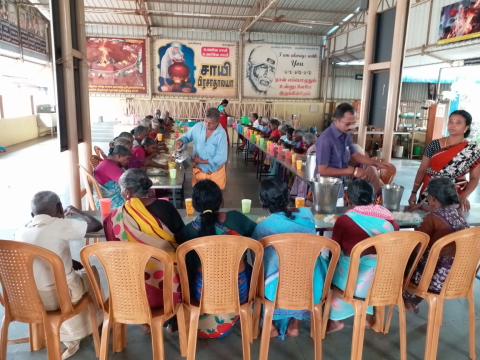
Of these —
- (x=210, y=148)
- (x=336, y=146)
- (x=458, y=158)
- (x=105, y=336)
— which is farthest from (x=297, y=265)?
(x=210, y=148)

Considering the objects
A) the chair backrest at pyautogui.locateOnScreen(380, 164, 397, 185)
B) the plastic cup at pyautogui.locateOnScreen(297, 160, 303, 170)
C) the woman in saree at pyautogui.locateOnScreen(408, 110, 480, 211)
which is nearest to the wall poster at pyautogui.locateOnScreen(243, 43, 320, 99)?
the plastic cup at pyautogui.locateOnScreen(297, 160, 303, 170)

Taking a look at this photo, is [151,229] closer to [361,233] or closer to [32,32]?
[361,233]

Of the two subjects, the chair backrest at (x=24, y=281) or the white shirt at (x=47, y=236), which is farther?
the white shirt at (x=47, y=236)

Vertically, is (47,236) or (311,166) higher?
(311,166)

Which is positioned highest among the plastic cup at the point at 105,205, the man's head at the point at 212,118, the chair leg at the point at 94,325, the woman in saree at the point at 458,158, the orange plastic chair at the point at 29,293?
the man's head at the point at 212,118

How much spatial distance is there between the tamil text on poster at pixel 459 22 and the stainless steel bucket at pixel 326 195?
6688 millimetres

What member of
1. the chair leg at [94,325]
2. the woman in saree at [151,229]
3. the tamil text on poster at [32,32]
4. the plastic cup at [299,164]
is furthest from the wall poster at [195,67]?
the chair leg at [94,325]

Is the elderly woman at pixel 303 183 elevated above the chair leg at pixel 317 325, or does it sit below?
above

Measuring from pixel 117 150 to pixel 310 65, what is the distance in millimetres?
12756

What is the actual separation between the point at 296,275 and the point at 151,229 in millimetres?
830

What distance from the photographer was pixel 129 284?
176 centimetres

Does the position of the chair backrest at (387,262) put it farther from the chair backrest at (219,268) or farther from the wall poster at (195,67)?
the wall poster at (195,67)

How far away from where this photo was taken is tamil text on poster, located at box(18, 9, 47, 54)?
9852 mm

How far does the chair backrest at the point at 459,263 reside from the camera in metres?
1.94
